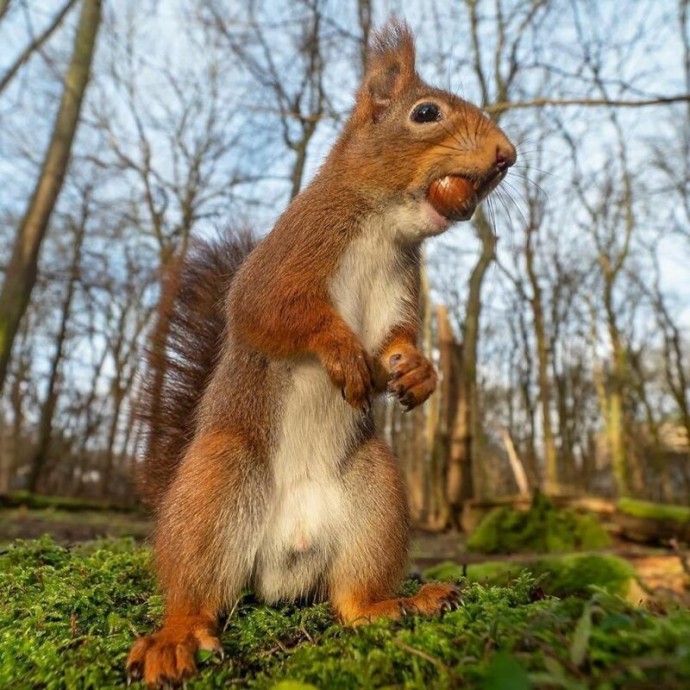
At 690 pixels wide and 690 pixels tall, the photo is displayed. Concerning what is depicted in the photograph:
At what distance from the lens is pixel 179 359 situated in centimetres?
243

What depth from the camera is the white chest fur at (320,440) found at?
176cm

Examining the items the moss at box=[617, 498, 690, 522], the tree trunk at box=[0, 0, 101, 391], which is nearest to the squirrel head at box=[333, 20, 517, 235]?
the tree trunk at box=[0, 0, 101, 391]

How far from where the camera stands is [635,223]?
1619 centimetres

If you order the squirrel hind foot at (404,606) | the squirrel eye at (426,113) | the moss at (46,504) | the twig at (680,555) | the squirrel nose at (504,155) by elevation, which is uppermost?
the squirrel eye at (426,113)

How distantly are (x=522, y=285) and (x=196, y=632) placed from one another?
48.0 feet

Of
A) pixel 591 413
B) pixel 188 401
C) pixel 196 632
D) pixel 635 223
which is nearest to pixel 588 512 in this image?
pixel 188 401

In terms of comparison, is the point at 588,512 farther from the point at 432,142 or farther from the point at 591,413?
the point at 591,413

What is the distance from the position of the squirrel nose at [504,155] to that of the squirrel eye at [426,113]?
12.2 inches

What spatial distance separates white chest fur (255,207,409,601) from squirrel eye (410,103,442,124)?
1.39 feet

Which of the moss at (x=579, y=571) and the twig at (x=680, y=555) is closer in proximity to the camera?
the twig at (x=680, y=555)

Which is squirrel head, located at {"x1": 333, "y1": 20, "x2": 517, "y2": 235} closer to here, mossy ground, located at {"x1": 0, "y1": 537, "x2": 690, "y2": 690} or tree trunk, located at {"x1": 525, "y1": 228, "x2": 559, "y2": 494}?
mossy ground, located at {"x1": 0, "y1": 537, "x2": 690, "y2": 690}

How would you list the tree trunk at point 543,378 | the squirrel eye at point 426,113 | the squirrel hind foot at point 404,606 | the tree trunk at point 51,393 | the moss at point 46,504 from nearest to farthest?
1. the squirrel hind foot at point 404,606
2. the squirrel eye at point 426,113
3. the moss at point 46,504
4. the tree trunk at point 543,378
5. the tree trunk at point 51,393

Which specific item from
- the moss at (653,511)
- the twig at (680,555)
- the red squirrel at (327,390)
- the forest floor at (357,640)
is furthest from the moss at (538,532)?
the red squirrel at (327,390)

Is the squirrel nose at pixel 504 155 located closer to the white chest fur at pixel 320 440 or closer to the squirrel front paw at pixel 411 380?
the white chest fur at pixel 320 440
